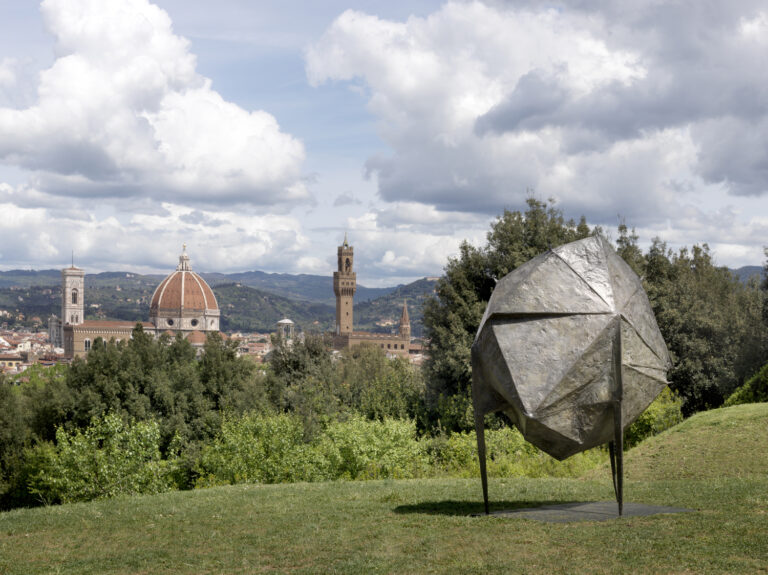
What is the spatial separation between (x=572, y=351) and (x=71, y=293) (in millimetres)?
194788

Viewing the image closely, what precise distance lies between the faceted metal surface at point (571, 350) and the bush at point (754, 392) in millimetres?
17193

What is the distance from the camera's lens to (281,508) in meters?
14.8

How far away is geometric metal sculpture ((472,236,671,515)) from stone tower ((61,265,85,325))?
190756 mm

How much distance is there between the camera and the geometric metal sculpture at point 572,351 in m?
11.1

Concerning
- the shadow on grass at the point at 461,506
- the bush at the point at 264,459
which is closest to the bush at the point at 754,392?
the bush at the point at 264,459

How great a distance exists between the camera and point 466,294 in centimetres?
3319

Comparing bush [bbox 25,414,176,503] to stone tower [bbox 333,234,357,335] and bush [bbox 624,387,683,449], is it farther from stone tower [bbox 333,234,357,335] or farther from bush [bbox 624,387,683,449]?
stone tower [bbox 333,234,357,335]

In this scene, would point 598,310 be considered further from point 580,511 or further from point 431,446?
point 431,446

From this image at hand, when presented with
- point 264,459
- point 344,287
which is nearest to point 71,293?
point 344,287

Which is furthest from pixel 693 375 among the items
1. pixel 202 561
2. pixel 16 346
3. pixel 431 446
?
pixel 16 346

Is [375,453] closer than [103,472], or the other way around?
[103,472]

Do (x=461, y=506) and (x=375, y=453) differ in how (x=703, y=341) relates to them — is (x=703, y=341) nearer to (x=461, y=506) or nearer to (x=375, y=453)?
(x=375, y=453)

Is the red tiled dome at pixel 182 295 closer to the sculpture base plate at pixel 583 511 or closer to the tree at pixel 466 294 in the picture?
the tree at pixel 466 294

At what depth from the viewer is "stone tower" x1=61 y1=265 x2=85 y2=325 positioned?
7281 inches
